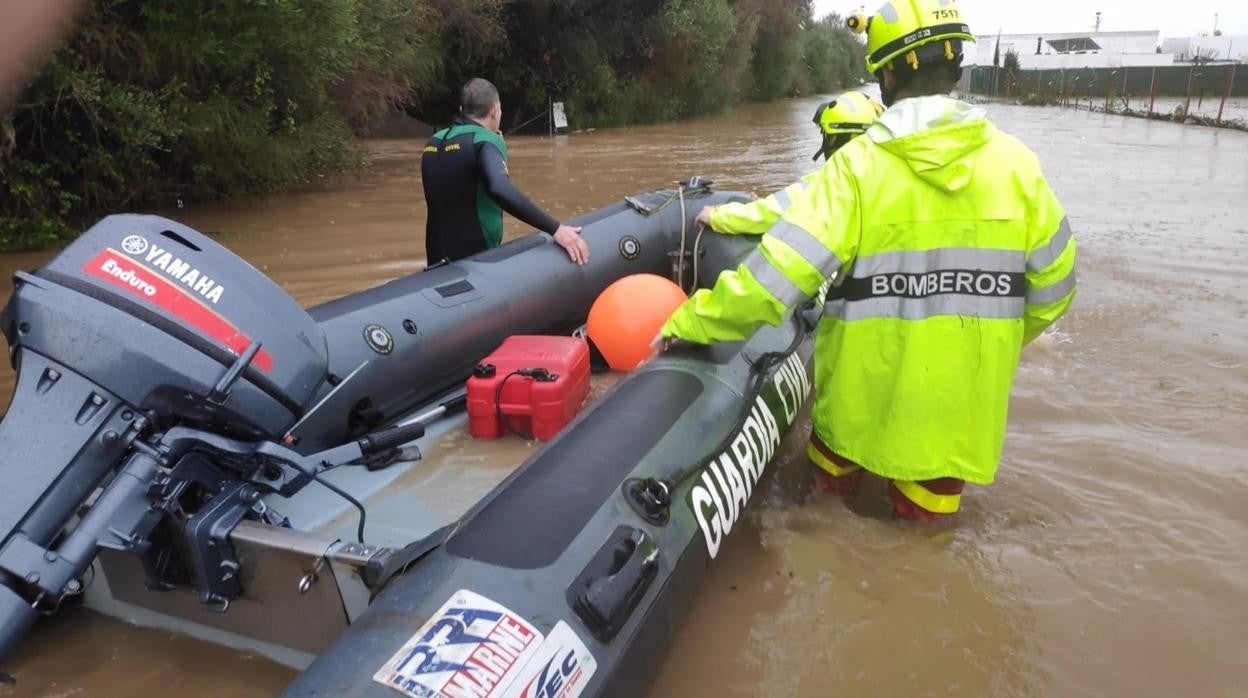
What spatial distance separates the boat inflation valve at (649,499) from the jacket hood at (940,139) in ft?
3.25

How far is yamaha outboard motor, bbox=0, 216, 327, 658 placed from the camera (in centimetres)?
165

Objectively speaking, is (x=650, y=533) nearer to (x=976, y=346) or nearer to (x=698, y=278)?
(x=976, y=346)

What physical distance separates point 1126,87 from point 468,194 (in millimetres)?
29522

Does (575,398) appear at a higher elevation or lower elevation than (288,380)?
lower

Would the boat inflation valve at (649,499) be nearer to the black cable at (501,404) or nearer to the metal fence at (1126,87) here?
the black cable at (501,404)

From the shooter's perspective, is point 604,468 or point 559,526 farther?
point 604,468

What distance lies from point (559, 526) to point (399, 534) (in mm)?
692

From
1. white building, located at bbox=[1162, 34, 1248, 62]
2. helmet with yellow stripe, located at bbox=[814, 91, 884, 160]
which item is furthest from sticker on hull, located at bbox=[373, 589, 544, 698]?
white building, located at bbox=[1162, 34, 1248, 62]

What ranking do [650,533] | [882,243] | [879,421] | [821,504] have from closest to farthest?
1. [650,533]
2. [882,243]
3. [879,421]
4. [821,504]

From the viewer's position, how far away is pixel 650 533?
1.85 m

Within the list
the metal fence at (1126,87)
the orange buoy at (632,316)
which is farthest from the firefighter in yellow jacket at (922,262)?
the metal fence at (1126,87)

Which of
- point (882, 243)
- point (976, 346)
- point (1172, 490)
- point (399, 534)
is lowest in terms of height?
point (1172, 490)

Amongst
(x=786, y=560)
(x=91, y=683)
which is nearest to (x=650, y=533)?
(x=786, y=560)

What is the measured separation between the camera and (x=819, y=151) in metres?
3.30
